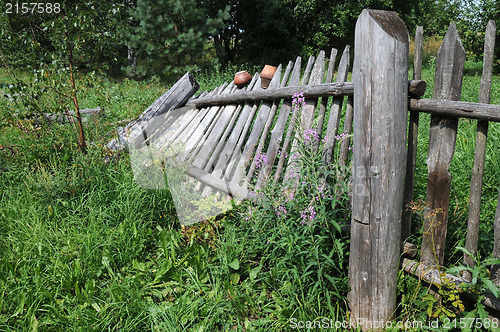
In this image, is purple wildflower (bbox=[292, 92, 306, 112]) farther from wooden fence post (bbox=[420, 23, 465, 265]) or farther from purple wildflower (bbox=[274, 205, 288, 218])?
wooden fence post (bbox=[420, 23, 465, 265])

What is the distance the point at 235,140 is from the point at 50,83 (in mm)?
2323

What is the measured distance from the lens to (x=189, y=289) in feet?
8.14

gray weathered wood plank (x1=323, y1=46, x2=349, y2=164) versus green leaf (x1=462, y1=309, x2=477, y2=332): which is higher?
gray weathered wood plank (x1=323, y1=46, x2=349, y2=164)

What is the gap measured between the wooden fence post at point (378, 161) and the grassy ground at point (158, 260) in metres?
0.14

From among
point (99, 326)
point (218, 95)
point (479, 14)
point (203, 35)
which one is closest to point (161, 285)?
point (99, 326)

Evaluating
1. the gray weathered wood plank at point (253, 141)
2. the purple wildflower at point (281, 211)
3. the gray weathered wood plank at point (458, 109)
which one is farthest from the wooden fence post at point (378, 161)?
the gray weathered wood plank at point (253, 141)

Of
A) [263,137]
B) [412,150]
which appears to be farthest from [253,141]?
[412,150]

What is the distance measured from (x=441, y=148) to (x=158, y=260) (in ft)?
7.11

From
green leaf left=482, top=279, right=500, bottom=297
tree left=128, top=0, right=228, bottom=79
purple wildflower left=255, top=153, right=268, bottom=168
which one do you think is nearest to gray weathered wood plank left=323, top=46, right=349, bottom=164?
purple wildflower left=255, top=153, right=268, bottom=168

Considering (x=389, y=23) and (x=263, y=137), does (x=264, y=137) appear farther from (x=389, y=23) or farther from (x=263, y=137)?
(x=389, y=23)

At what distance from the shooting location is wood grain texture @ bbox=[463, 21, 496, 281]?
1.67 metres

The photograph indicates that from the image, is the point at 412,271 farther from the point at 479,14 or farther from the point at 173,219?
the point at 479,14

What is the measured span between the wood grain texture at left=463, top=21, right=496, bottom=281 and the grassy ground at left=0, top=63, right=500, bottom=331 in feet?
1.40

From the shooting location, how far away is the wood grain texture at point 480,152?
1668 mm
